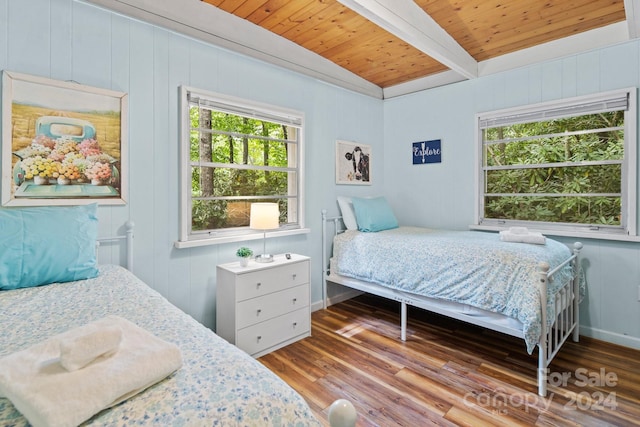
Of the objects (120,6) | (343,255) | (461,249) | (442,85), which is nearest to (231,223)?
(343,255)

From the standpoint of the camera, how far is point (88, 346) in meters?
0.75

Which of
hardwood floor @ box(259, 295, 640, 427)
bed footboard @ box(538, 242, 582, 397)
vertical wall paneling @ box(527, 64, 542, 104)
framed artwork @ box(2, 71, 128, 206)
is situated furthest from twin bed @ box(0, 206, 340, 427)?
vertical wall paneling @ box(527, 64, 542, 104)

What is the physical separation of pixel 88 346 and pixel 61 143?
5.55ft

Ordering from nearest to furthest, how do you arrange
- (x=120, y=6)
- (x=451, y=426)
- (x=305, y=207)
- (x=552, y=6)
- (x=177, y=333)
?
(x=177, y=333) < (x=451, y=426) < (x=120, y=6) < (x=552, y=6) < (x=305, y=207)

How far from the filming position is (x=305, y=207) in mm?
3240

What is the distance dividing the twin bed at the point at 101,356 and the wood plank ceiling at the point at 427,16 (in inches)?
77.7

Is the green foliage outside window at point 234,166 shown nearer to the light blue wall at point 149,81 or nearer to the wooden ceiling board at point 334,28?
the light blue wall at point 149,81

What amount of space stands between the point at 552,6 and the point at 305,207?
8.23ft

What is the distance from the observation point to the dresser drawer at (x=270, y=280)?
2.33 metres

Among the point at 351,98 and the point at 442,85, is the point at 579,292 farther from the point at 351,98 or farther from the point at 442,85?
the point at 351,98

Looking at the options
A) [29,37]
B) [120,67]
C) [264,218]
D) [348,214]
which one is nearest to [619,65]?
[348,214]

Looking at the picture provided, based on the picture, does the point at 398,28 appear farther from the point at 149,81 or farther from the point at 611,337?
the point at 611,337

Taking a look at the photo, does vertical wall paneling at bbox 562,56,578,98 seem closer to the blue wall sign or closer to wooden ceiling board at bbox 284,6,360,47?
the blue wall sign

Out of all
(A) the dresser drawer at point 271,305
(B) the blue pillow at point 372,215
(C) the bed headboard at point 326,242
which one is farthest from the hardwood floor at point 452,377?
(B) the blue pillow at point 372,215
